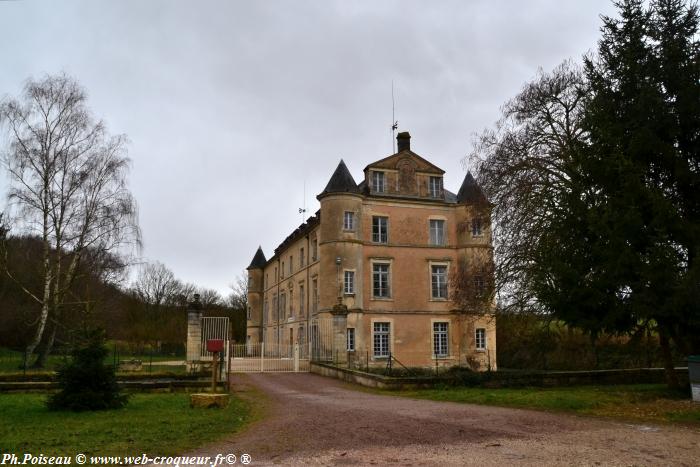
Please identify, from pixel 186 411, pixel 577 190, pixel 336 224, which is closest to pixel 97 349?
pixel 186 411

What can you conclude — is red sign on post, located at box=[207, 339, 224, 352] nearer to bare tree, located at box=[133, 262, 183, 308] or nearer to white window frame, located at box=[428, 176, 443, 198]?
white window frame, located at box=[428, 176, 443, 198]

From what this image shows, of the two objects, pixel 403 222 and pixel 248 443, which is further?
pixel 403 222

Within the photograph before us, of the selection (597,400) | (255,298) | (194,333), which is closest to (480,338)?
(194,333)

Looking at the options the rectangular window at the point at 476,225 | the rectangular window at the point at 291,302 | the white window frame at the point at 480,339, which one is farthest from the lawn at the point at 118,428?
the rectangular window at the point at 291,302

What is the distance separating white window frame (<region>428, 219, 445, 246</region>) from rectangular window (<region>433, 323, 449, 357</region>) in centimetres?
A: 440

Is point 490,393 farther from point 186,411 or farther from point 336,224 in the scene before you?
point 336,224

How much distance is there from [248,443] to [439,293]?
23.0m

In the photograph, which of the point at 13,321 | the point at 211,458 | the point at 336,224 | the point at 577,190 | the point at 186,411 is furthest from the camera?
the point at 13,321

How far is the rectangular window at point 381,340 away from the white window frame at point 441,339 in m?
2.67

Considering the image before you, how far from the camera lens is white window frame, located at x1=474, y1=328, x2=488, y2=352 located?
96.5 ft

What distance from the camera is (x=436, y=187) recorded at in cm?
3045

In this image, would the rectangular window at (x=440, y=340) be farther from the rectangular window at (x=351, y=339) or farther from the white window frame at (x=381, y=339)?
the rectangular window at (x=351, y=339)

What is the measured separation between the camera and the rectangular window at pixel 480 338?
Answer: 29.5 meters

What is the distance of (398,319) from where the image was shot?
94.6 feet
